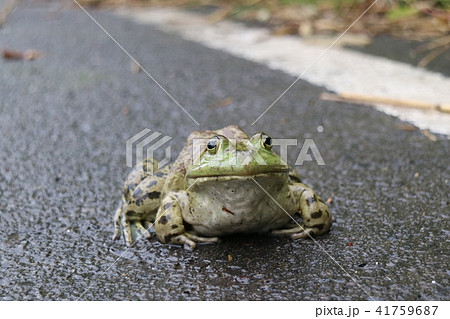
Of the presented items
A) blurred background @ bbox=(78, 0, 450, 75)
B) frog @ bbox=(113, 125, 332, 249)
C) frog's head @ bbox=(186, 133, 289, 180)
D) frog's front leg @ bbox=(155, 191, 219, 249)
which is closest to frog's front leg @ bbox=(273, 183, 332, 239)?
frog @ bbox=(113, 125, 332, 249)

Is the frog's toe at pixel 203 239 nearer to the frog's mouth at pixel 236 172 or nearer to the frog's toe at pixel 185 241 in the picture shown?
the frog's toe at pixel 185 241

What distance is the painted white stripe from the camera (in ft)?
12.9

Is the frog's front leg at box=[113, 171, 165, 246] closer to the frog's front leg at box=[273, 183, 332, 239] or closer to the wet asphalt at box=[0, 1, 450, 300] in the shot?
the wet asphalt at box=[0, 1, 450, 300]

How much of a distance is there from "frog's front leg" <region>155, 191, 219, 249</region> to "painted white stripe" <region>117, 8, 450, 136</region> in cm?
177

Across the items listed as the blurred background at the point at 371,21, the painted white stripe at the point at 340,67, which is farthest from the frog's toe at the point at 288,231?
the blurred background at the point at 371,21

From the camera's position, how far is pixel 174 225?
8.34 ft

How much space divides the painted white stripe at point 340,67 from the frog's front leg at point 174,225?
1774mm

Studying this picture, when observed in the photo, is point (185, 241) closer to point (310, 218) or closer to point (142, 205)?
point (142, 205)

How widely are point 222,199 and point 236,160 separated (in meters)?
0.22

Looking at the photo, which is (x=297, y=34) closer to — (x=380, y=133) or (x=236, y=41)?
(x=236, y=41)

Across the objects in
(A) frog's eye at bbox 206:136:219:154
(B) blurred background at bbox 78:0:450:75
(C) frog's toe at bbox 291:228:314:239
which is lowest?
(C) frog's toe at bbox 291:228:314:239

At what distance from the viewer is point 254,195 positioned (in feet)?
7.87

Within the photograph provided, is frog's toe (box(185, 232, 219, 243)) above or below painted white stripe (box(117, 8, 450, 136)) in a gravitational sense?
below

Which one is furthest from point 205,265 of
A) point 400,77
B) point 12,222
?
point 400,77
